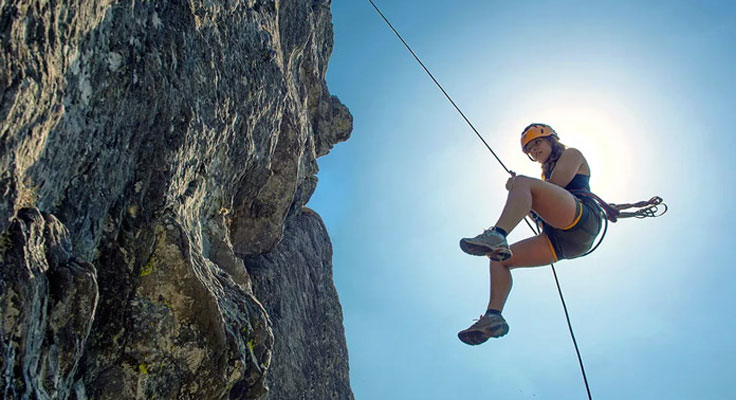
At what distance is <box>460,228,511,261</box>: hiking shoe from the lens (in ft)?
17.6

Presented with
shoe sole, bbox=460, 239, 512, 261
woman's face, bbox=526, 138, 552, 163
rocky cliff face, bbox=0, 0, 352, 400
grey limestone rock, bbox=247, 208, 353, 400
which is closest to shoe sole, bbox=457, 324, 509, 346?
shoe sole, bbox=460, 239, 512, 261

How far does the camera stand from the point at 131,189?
4578mm

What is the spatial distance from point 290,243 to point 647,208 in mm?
7117

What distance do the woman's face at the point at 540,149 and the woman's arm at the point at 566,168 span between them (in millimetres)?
407

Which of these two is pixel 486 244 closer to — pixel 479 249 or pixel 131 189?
pixel 479 249

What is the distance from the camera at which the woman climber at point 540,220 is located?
224 inches

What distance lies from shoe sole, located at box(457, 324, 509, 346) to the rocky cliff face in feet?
7.68

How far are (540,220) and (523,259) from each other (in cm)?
56

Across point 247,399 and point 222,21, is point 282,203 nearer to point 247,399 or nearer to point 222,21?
point 222,21

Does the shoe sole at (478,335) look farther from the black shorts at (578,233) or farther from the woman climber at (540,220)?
the black shorts at (578,233)

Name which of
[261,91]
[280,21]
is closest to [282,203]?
[261,91]

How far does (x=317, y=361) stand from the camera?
1059cm

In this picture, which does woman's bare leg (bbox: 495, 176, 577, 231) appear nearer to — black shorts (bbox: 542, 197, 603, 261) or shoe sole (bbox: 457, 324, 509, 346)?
black shorts (bbox: 542, 197, 603, 261)

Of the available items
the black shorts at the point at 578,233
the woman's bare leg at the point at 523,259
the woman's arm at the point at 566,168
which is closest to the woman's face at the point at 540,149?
the woman's arm at the point at 566,168
